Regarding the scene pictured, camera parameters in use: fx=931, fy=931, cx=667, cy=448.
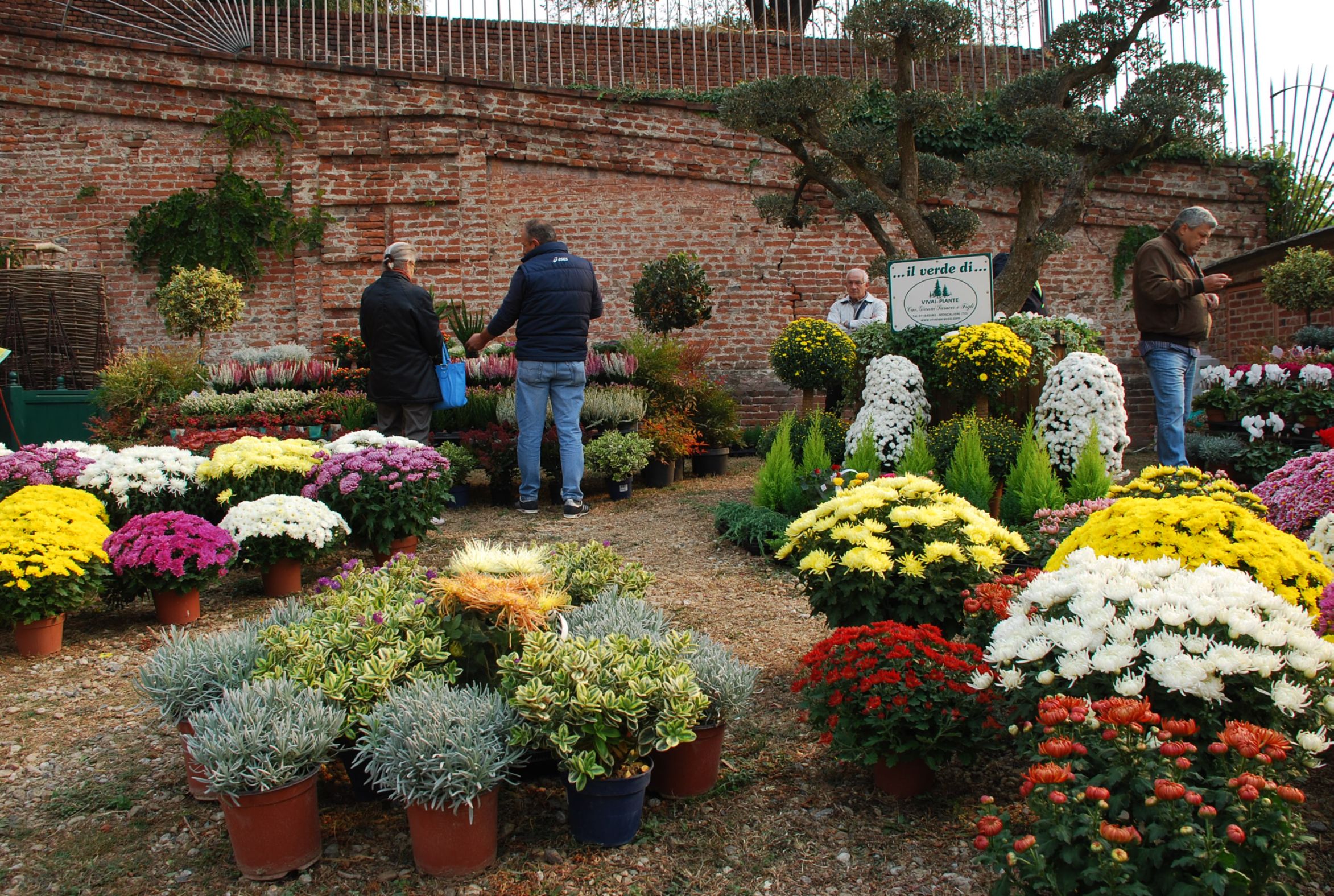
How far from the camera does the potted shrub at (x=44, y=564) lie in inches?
157

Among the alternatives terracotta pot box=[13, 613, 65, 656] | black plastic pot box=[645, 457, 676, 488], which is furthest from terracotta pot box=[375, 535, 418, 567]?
black plastic pot box=[645, 457, 676, 488]

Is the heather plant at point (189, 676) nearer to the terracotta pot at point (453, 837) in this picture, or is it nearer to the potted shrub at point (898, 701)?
the terracotta pot at point (453, 837)

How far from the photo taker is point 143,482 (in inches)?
200

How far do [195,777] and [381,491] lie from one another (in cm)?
273

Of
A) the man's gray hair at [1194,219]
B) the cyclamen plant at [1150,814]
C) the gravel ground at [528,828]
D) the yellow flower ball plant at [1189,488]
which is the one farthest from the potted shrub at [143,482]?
the man's gray hair at [1194,219]

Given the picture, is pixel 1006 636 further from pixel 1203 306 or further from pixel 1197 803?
pixel 1203 306

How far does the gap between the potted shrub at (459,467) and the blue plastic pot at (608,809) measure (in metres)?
4.90

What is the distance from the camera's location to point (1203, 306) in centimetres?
661

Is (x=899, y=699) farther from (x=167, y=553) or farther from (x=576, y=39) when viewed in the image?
(x=576, y=39)

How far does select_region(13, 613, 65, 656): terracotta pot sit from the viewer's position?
4121 mm

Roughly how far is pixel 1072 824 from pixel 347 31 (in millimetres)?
12970

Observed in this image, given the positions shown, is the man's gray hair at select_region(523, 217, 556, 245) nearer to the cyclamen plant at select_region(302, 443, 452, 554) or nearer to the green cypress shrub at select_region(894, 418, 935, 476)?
the cyclamen plant at select_region(302, 443, 452, 554)

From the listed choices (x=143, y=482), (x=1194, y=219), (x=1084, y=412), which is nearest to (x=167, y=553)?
(x=143, y=482)

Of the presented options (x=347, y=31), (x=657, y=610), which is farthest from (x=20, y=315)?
(x=657, y=610)
